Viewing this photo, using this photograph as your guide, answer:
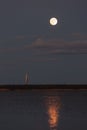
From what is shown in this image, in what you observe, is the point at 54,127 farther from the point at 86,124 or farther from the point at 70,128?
the point at 86,124

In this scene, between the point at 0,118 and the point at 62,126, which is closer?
the point at 62,126

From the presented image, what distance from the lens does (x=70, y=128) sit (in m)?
12.1

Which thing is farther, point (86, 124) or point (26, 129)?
point (86, 124)

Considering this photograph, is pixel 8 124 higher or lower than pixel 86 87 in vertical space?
higher

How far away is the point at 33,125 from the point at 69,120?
1737mm

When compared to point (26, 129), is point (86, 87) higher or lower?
lower

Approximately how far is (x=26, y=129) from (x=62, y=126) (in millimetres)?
1104

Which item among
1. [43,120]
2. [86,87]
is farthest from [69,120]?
[86,87]

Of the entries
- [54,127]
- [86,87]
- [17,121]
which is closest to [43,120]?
[17,121]

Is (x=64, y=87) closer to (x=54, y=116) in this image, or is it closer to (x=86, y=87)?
(x=86, y=87)

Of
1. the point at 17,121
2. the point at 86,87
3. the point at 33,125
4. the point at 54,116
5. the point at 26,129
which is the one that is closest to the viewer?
the point at 26,129

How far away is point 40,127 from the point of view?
12.3 m

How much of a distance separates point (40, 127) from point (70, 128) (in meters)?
0.84

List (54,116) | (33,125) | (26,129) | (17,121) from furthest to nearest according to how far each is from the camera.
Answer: (54,116), (17,121), (33,125), (26,129)
